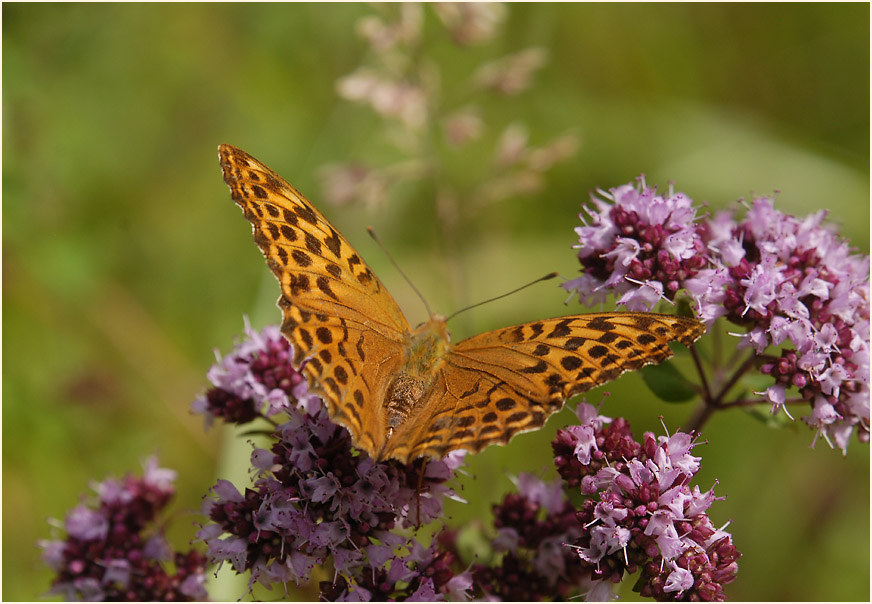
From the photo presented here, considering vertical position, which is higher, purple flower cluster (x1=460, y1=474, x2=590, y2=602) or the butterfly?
the butterfly

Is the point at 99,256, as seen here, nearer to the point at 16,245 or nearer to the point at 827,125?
the point at 16,245

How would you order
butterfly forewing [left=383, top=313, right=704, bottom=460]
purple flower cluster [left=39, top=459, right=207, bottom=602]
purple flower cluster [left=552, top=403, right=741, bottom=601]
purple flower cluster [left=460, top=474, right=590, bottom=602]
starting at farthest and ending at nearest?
purple flower cluster [left=39, top=459, right=207, bottom=602] → purple flower cluster [left=460, top=474, right=590, bottom=602] → purple flower cluster [left=552, top=403, right=741, bottom=601] → butterfly forewing [left=383, top=313, right=704, bottom=460]

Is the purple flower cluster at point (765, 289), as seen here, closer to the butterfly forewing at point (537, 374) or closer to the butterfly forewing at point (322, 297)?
the butterfly forewing at point (537, 374)

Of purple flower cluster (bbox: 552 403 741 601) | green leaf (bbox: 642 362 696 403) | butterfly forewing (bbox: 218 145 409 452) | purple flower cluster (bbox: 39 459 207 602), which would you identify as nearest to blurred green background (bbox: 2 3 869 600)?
purple flower cluster (bbox: 39 459 207 602)

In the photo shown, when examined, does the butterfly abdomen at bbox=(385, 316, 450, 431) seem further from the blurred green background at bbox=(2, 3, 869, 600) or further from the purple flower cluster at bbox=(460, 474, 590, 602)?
the blurred green background at bbox=(2, 3, 869, 600)

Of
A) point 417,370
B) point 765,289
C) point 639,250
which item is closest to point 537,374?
point 417,370

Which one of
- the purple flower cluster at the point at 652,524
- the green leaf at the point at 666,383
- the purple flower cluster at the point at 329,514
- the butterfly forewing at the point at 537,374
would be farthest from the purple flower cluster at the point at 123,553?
the green leaf at the point at 666,383

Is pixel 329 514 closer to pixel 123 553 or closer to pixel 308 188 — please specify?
pixel 123 553
